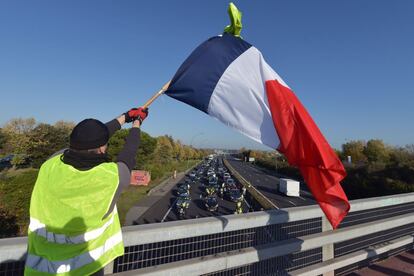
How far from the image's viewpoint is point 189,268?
256cm

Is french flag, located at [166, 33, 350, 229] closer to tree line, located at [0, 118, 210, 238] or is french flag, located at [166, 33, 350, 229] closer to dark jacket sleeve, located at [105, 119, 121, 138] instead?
dark jacket sleeve, located at [105, 119, 121, 138]

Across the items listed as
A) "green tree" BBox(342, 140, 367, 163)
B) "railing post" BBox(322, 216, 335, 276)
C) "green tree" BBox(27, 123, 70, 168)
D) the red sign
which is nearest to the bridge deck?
"railing post" BBox(322, 216, 335, 276)

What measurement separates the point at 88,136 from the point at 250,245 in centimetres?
216

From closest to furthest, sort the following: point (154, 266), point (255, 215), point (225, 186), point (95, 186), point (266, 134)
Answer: point (95, 186), point (154, 266), point (255, 215), point (266, 134), point (225, 186)

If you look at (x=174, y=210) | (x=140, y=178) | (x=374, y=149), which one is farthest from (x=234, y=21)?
(x=374, y=149)

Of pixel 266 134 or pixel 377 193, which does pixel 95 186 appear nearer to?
pixel 266 134

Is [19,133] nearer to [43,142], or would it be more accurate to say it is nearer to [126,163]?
[43,142]

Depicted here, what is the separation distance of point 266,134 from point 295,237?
1.26m

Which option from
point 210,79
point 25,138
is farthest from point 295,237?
point 25,138

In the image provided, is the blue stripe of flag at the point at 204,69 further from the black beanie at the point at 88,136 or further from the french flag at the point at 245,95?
the black beanie at the point at 88,136

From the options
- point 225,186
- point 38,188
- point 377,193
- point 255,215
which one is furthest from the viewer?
point 225,186

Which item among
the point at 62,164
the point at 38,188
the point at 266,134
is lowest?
the point at 38,188

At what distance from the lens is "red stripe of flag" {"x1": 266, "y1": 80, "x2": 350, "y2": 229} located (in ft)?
10.2

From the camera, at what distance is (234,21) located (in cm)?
423
